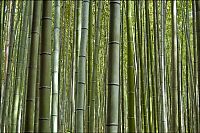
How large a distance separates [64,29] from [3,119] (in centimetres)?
124

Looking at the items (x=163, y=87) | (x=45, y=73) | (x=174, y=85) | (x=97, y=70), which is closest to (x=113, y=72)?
(x=45, y=73)

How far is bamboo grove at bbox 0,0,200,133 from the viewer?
4.34 ft

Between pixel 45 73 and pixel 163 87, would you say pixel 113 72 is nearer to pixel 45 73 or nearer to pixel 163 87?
pixel 45 73

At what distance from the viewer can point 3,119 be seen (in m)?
3.08

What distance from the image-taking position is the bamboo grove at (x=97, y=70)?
1.32m

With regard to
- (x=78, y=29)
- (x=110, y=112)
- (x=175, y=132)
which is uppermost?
(x=78, y=29)

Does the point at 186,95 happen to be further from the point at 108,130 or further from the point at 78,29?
the point at 108,130

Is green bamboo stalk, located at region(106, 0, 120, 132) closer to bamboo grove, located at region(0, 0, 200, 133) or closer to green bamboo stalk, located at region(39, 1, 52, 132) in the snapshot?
bamboo grove, located at region(0, 0, 200, 133)

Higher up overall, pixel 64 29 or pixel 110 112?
pixel 64 29

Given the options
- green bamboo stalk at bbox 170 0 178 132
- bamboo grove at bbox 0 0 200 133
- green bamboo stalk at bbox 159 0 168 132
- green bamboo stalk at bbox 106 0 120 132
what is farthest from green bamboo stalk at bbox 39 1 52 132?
green bamboo stalk at bbox 159 0 168 132

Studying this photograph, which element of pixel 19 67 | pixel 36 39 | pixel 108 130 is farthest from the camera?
pixel 19 67

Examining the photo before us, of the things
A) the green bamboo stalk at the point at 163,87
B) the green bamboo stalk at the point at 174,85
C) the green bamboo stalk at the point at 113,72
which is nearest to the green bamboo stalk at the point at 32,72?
the green bamboo stalk at the point at 113,72

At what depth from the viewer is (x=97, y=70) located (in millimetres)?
3465

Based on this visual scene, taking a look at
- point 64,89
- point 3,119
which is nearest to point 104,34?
point 64,89
